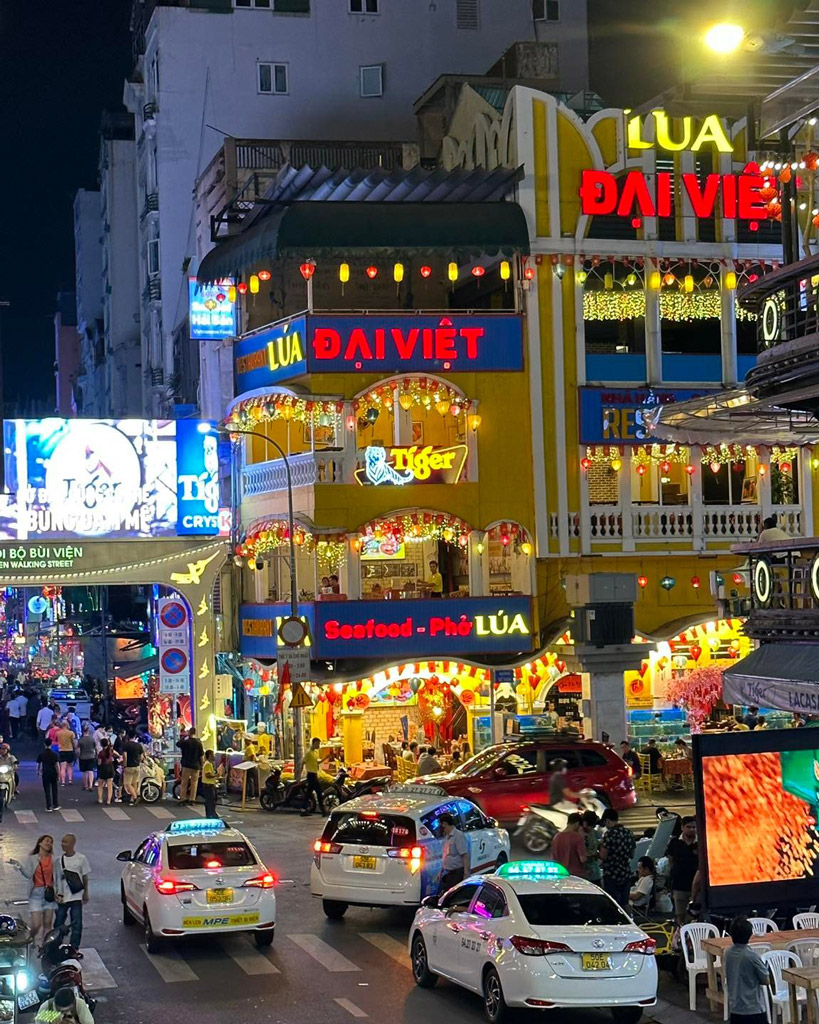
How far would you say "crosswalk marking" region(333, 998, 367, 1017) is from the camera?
1766 cm

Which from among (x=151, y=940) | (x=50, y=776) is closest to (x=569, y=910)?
(x=151, y=940)

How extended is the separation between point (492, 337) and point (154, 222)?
2915 cm

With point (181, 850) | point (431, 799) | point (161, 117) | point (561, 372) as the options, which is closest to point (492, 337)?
point (561, 372)

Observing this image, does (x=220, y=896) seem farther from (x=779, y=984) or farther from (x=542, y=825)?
(x=542, y=825)

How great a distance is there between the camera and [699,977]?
728 inches

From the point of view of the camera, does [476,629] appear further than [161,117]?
No

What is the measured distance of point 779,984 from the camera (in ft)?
54.7

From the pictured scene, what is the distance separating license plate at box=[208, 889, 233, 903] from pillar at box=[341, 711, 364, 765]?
19512mm

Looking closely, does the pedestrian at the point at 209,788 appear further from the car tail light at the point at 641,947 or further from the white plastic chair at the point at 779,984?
the white plastic chair at the point at 779,984

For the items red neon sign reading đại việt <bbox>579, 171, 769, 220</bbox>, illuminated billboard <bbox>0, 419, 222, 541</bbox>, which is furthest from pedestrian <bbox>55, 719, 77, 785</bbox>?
red neon sign reading đại việt <bbox>579, 171, 769, 220</bbox>

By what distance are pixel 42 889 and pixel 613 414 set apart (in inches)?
963

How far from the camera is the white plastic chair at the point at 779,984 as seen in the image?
16516 millimetres

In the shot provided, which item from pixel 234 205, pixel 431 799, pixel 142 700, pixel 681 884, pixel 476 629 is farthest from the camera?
pixel 142 700

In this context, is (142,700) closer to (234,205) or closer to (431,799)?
(234,205)
